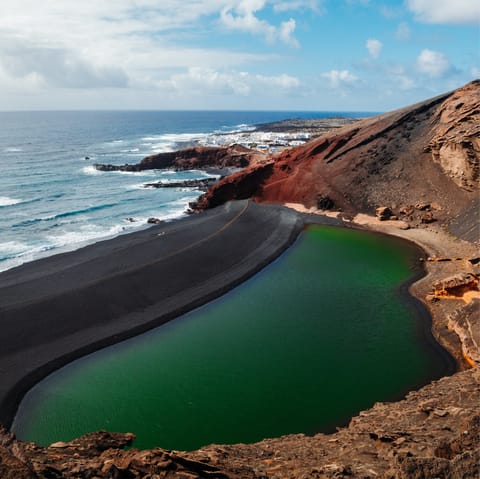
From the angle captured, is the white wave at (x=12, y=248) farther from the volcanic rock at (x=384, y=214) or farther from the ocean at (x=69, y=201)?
the volcanic rock at (x=384, y=214)

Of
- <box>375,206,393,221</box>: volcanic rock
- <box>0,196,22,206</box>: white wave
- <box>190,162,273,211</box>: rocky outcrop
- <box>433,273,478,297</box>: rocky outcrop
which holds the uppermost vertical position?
<box>190,162,273,211</box>: rocky outcrop

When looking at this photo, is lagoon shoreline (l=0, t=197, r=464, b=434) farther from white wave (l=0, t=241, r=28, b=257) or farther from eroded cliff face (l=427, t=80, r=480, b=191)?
eroded cliff face (l=427, t=80, r=480, b=191)

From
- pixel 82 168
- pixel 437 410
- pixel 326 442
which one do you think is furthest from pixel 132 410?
pixel 82 168

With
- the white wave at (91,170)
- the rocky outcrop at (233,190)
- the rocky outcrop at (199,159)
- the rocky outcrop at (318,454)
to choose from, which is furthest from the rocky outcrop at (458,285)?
the white wave at (91,170)

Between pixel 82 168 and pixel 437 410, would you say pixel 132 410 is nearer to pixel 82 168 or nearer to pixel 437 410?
pixel 437 410

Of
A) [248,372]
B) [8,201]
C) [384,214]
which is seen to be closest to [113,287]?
[248,372]

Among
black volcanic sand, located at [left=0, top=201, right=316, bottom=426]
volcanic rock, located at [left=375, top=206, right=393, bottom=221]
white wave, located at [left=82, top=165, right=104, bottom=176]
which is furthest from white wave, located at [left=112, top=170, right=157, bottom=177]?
volcanic rock, located at [left=375, top=206, right=393, bottom=221]
